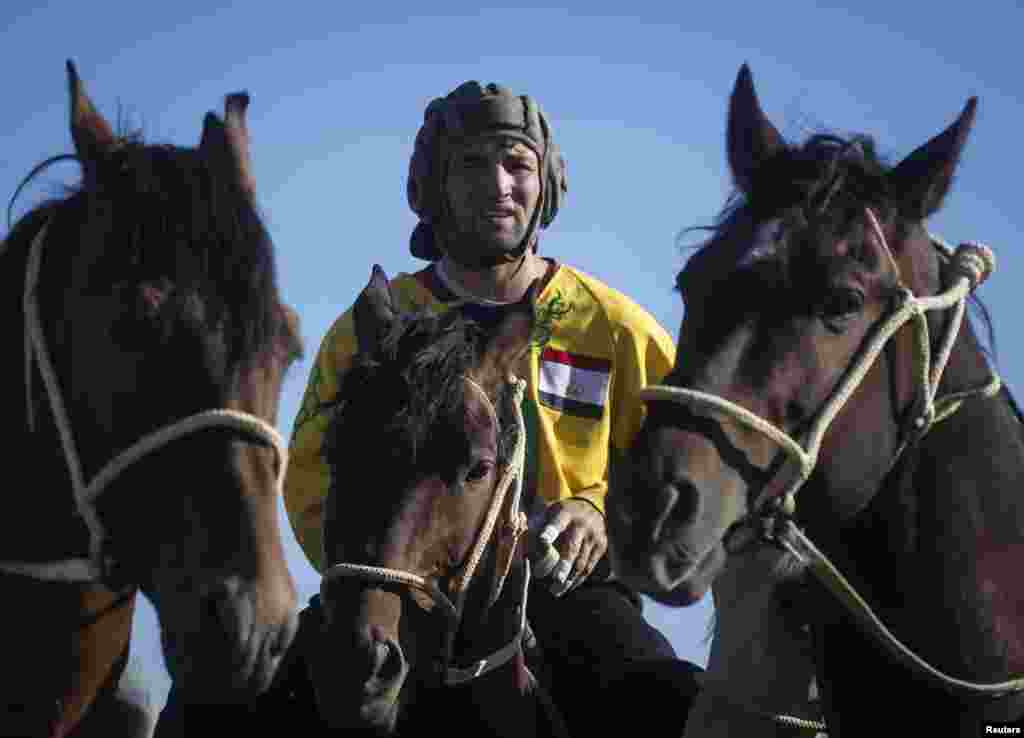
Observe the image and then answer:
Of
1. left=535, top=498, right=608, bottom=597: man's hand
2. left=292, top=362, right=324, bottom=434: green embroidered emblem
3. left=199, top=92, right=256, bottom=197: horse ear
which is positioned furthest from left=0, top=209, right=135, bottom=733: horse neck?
left=292, top=362, right=324, bottom=434: green embroidered emblem

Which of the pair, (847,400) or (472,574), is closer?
(847,400)

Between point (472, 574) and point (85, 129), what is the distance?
2282 mm

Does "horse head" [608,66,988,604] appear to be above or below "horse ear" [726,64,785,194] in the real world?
below

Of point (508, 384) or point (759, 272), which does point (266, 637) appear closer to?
point (759, 272)

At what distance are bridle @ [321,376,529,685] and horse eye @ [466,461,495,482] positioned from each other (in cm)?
10

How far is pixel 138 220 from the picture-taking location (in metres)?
3.71

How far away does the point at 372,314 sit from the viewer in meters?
5.81

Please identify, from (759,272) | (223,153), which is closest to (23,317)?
(223,153)

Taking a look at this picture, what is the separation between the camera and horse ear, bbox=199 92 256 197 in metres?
3.95

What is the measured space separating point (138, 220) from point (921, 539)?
8.19ft

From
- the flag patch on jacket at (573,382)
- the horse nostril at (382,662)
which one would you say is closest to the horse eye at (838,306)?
the horse nostril at (382,662)

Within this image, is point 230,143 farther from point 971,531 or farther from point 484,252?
point 484,252

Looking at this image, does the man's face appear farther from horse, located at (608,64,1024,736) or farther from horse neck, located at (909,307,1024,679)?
horse neck, located at (909,307,1024,679)

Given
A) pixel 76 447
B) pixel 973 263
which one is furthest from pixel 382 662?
pixel 973 263
